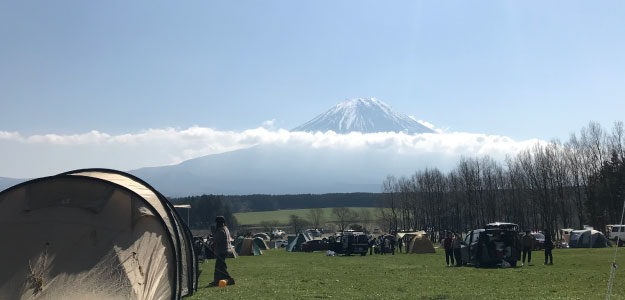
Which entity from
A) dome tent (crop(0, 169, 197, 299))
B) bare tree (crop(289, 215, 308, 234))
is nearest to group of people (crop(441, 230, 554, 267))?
dome tent (crop(0, 169, 197, 299))

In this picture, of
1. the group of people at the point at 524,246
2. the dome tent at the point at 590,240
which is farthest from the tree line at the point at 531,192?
the group of people at the point at 524,246

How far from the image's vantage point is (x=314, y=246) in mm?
53969

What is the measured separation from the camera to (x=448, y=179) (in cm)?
9988

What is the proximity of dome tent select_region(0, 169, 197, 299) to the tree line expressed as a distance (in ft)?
183

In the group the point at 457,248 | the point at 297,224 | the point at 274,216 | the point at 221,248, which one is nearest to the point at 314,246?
the point at 457,248

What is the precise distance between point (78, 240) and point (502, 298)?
9716 millimetres

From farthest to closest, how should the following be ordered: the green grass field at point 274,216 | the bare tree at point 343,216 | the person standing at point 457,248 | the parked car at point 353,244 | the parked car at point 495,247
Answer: the green grass field at point 274,216 → the bare tree at point 343,216 → the parked car at point 353,244 → the person standing at point 457,248 → the parked car at point 495,247

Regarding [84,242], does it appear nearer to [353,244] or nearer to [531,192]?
[353,244]

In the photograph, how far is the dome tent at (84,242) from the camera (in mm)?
11938

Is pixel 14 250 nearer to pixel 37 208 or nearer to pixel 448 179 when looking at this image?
pixel 37 208

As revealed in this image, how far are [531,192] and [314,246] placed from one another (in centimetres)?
3580

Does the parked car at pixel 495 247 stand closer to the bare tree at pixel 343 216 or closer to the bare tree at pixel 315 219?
the bare tree at pixel 315 219

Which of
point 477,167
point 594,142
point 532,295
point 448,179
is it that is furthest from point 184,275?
point 448,179

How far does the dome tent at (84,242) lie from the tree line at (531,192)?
55799 millimetres
